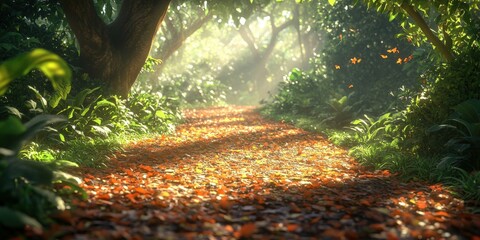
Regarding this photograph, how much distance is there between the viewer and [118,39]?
8195 mm

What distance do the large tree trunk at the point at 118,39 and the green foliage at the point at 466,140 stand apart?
19.2 feet

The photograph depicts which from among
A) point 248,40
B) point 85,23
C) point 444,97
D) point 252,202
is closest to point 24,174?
point 252,202

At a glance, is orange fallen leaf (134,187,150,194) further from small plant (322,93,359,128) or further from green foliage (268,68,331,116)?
green foliage (268,68,331,116)

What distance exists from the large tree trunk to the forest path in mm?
2348

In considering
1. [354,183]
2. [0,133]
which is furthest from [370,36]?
[0,133]

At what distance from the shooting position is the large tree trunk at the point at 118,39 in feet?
24.8

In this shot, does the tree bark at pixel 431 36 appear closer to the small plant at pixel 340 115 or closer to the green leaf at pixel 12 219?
the small plant at pixel 340 115

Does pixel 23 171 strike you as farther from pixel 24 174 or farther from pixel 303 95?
pixel 303 95

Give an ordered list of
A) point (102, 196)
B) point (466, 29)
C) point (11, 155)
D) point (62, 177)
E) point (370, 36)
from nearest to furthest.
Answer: point (11, 155), point (62, 177), point (102, 196), point (466, 29), point (370, 36)

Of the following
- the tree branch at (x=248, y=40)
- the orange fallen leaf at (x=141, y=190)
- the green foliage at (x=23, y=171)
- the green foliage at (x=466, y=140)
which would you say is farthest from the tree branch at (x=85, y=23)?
the tree branch at (x=248, y=40)

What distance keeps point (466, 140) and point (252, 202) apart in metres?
3.42

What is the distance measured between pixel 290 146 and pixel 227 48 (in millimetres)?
45619

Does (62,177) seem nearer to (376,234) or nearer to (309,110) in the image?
(376,234)

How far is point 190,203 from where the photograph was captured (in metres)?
3.81
